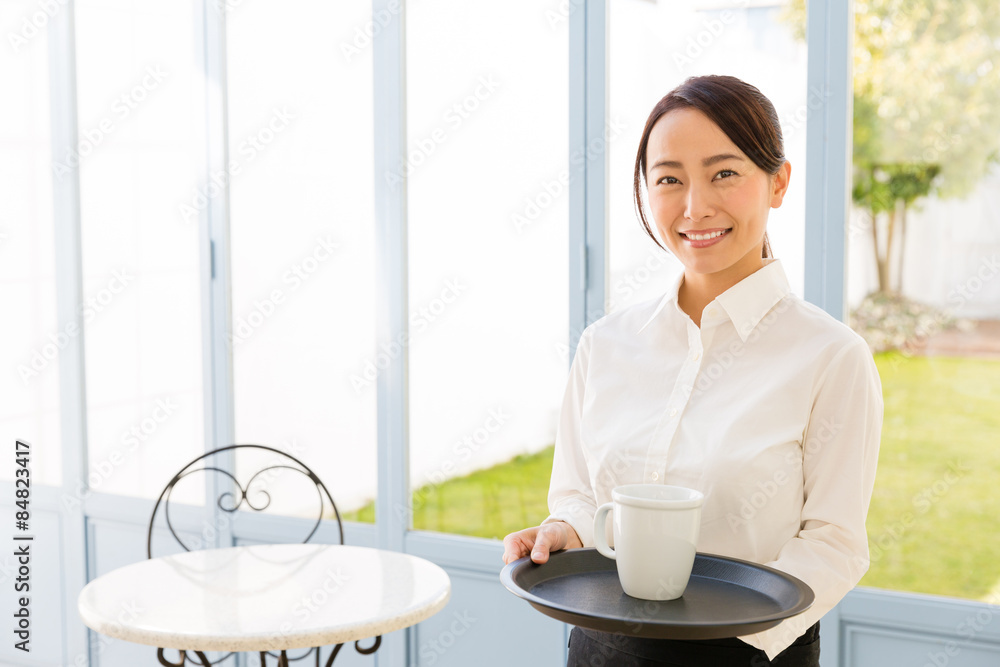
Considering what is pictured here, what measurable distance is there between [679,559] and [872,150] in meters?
1.35

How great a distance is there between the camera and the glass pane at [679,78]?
81.6 inches

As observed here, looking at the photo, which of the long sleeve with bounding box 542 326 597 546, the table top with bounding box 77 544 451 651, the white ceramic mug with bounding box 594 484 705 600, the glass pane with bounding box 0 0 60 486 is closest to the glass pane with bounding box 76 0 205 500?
the glass pane with bounding box 0 0 60 486

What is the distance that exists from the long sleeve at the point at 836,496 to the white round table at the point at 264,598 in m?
0.80

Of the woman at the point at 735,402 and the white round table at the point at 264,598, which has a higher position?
the woman at the point at 735,402

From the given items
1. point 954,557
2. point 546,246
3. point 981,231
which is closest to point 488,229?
point 546,246

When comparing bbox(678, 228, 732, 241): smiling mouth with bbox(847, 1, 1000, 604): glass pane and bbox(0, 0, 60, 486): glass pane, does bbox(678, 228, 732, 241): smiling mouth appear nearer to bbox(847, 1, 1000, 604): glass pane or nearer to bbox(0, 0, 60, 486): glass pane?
bbox(847, 1, 1000, 604): glass pane

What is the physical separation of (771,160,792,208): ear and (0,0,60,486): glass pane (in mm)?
2577

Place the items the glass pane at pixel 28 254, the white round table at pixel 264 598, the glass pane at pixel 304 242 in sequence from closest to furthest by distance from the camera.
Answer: the white round table at pixel 264 598, the glass pane at pixel 304 242, the glass pane at pixel 28 254

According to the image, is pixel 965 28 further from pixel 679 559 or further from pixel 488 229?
pixel 679 559

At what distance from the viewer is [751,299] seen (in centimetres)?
123

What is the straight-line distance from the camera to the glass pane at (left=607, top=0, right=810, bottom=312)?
207 cm

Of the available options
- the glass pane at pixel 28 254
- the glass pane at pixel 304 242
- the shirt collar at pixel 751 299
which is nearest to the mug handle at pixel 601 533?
the shirt collar at pixel 751 299

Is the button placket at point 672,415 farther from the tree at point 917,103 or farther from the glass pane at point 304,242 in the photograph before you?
the glass pane at point 304,242

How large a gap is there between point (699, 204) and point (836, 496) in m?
0.40
